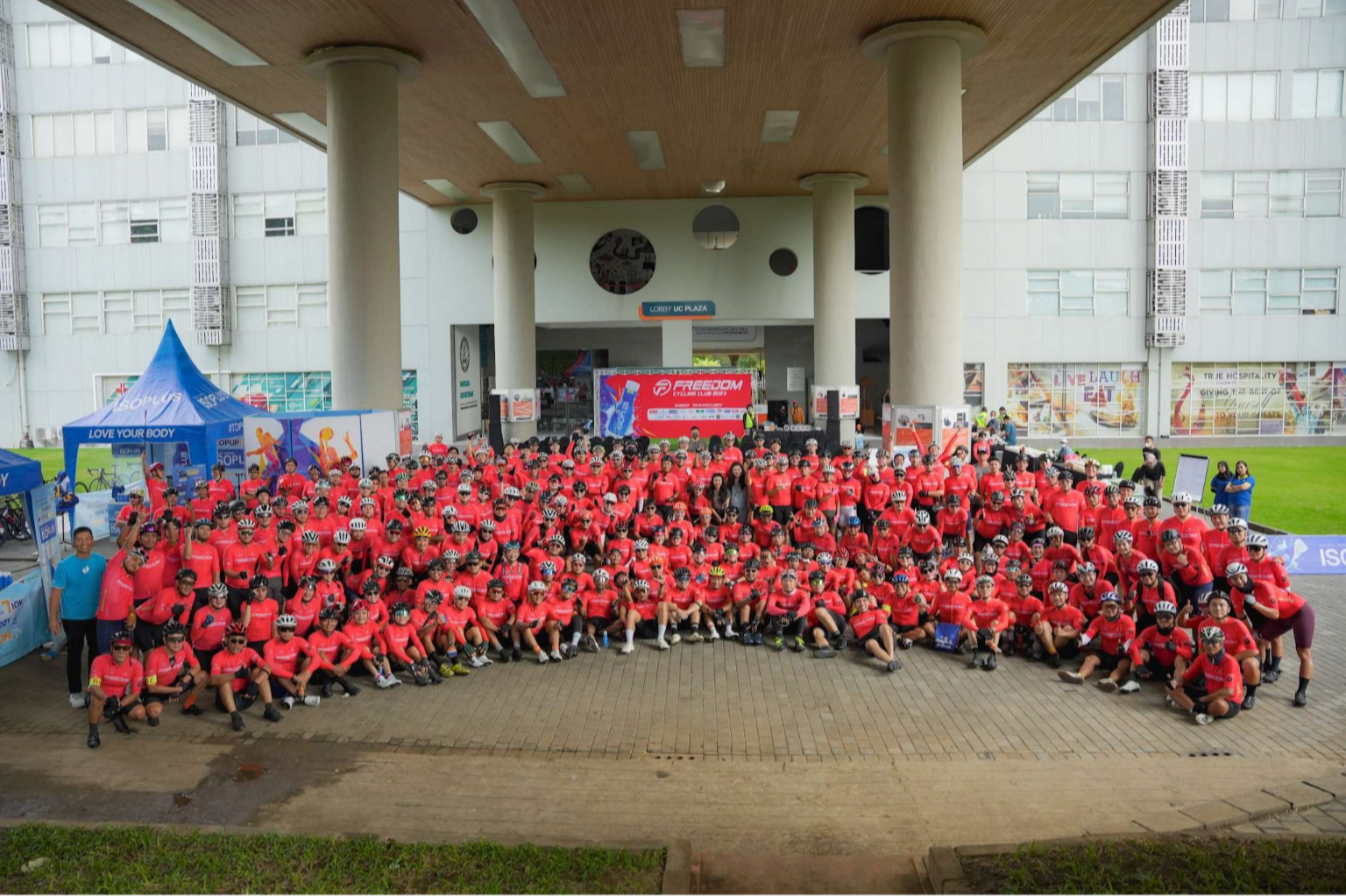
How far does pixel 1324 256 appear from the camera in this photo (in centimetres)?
3086

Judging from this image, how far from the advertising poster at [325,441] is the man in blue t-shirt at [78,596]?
18.3 feet

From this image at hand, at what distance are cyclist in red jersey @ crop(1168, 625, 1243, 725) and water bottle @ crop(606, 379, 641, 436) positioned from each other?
52.5 ft

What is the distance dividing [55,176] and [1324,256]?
44.7 m

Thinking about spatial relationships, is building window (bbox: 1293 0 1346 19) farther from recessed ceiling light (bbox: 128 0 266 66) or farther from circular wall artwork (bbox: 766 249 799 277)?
recessed ceiling light (bbox: 128 0 266 66)

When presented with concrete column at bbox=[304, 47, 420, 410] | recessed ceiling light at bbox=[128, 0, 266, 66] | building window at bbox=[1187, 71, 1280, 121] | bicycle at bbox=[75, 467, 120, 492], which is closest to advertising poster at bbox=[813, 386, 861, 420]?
concrete column at bbox=[304, 47, 420, 410]

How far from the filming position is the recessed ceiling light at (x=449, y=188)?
2816 cm

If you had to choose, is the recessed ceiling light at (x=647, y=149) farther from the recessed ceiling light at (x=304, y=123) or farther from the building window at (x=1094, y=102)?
the building window at (x=1094, y=102)

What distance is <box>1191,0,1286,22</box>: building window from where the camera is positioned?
99.1 feet

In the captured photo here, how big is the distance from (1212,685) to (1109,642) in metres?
1.39

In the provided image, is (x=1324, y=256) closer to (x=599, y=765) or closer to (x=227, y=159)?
(x=599, y=765)

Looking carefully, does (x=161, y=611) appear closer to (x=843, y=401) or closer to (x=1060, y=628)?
(x=1060, y=628)

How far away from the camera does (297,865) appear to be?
20.2 ft

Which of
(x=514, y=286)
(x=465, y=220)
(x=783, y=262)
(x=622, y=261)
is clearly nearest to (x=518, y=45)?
(x=514, y=286)

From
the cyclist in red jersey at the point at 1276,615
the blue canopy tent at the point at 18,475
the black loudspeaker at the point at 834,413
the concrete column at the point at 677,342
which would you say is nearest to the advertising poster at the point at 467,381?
the concrete column at the point at 677,342
